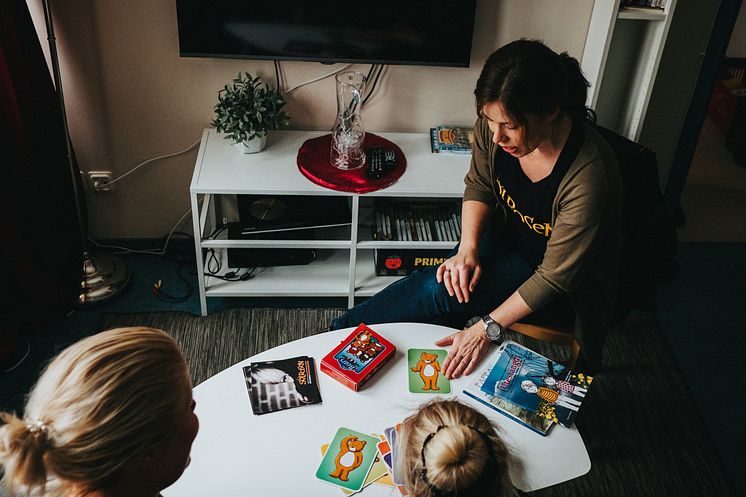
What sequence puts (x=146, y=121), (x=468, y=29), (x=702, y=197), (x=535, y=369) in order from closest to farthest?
1. (x=535, y=369)
2. (x=468, y=29)
3. (x=146, y=121)
4. (x=702, y=197)

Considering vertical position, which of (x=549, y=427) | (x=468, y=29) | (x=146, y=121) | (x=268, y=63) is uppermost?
(x=468, y=29)

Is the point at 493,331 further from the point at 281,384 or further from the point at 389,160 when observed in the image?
the point at 389,160

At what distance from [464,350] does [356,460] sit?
1.27 ft

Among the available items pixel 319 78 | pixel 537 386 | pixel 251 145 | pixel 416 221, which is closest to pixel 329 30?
pixel 319 78

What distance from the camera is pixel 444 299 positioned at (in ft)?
6.23

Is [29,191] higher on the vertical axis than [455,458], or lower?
lower

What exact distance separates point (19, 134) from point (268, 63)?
845 mm

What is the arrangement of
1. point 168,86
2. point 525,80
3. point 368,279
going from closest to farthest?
point 525,80 → point 168,86 → point 368,279

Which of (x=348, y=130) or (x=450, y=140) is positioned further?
(x=450, y=140)

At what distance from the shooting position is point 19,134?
2.13m

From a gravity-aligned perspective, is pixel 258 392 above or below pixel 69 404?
below

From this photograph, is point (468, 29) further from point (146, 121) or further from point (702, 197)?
point (702, 197)

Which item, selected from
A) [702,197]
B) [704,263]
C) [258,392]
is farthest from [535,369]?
[702,197]

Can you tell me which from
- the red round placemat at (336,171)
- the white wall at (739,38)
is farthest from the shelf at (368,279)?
the white wall at (739,38)
